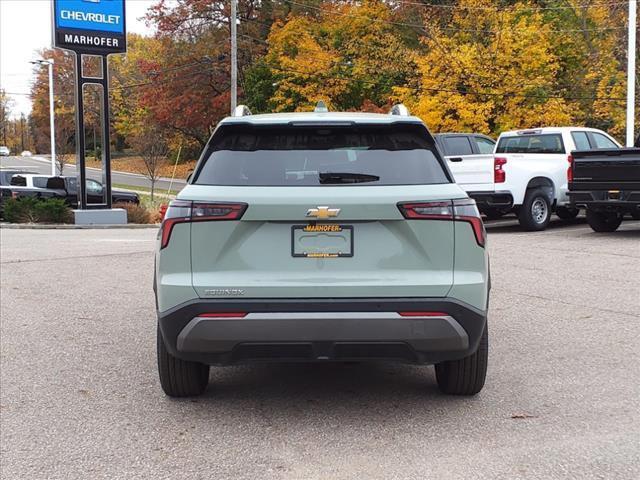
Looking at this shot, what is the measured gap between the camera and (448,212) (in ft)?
13.6

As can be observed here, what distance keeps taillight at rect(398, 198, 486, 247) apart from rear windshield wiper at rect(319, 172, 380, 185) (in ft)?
0.88

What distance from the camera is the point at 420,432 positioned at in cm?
431

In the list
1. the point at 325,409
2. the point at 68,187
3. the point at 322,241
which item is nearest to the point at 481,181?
the point at 325,409

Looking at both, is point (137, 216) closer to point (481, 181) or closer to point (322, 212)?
point (481, 181)

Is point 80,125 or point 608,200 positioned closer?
point 608,200

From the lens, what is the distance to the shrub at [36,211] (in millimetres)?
22906

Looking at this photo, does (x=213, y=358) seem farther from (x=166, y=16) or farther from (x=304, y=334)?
(x=166, y=16)

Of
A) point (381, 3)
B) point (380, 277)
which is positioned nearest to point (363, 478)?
point (380, 277)

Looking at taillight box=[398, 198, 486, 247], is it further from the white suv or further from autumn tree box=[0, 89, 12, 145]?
autumn tree box=[0, 89, 12, 145]

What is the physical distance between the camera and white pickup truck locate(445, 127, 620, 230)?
15547 mm

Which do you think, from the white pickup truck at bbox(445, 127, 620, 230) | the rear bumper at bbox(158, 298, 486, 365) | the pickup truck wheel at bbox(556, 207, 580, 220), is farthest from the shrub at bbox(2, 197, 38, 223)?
the rear bumper at bbox(158, 298, 486, 365)

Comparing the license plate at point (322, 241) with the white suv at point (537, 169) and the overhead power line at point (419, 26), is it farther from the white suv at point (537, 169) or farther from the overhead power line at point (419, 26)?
the overhead power line at point (419, 26)

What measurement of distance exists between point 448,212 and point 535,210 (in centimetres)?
1242

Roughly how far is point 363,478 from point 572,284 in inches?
252
